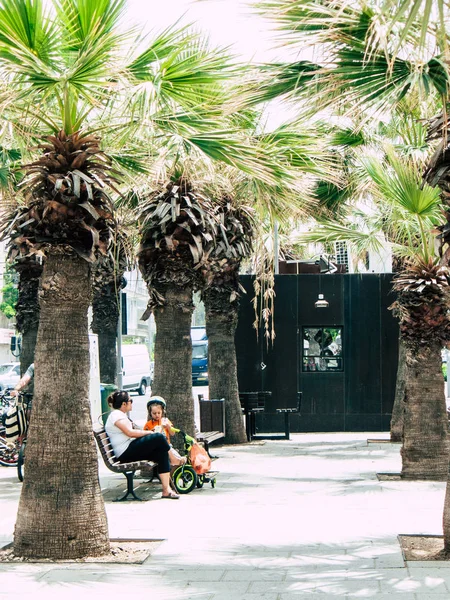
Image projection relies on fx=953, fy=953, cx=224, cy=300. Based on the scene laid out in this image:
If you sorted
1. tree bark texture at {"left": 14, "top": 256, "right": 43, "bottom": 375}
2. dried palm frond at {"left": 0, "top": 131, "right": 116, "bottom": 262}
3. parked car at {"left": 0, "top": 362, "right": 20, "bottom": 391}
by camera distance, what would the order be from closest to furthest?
1. dried palm frond at {"left": 0, "top": 131, "right": 116, "bottom": 262}
2. tree bark texture at {"left": 14, "top": 256, "right": 43, "bottom": 375}
3. parked car at {"left": 0, "top": 362, "right": 20, "bottom": 391}

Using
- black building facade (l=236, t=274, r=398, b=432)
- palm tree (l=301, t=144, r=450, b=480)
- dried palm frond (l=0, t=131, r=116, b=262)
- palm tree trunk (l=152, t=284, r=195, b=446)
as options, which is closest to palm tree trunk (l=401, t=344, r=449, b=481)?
palm tree (l=301, t=144, r=450, b=480)

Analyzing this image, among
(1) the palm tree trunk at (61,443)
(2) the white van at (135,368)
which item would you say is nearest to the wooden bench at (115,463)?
(1) the palm tree trunk at (61,443)

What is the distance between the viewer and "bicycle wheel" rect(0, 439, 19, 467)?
46.7 feet

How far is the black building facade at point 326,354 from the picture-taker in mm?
21297

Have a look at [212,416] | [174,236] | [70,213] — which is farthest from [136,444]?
[212,416]

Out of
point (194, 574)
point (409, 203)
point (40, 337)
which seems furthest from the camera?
point (409, 203)

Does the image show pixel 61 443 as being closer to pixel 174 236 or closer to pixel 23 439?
pixel 174 236

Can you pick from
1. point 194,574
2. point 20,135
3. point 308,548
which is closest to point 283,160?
point 20,135

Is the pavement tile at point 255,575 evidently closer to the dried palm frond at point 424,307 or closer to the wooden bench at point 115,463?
the wooden bench at point 115,463

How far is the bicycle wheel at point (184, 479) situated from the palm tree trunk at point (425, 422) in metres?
2.94

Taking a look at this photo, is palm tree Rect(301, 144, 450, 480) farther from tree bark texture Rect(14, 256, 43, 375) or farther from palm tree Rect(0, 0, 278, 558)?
tree bark texture Rect(14, 256, 43, 375)

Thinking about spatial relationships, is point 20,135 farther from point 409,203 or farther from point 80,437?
point 409,203

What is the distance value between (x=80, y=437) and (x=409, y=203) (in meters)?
5.46

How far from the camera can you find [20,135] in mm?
8359
